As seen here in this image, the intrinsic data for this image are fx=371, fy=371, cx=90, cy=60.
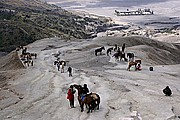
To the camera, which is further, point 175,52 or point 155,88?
point 175,52

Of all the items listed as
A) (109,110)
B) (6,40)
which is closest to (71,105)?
(109,110)

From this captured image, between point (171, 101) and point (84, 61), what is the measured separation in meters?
25.5

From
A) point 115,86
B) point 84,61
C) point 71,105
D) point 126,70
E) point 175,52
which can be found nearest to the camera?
point 71,105

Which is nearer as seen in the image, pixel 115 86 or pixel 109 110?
pixel 109 110

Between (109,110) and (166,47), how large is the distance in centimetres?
5466

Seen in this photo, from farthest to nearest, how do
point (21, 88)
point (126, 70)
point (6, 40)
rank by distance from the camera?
1. point (6, 40)
2. point (126, 70)
3. point (21, 88)

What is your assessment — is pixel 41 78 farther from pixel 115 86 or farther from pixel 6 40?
pixel 6 40

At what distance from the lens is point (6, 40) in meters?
110

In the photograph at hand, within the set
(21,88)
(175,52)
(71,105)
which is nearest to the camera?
(71,105)

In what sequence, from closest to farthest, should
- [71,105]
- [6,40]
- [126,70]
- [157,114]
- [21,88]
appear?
[157,114] < [71,105] < [21,88] < [126,70] < [6,40]

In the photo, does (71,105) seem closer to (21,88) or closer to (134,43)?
(21,88)

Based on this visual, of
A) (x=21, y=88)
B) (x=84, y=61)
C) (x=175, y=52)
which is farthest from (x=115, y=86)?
(x=175, y=52)

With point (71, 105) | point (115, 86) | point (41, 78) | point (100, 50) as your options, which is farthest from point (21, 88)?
point (100, 50)

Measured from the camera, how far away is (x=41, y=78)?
35.1 m
